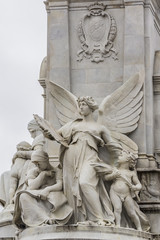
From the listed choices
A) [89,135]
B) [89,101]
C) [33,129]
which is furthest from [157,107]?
→ [33,129]

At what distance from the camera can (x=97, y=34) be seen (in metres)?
25.4

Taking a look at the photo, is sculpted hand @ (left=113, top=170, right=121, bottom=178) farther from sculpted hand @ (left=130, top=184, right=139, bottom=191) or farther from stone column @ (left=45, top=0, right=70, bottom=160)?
stone column @ (left=45, top=0, right=70, bottom=160)

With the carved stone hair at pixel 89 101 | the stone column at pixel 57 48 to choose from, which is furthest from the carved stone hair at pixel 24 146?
the carved stone hair at pixel 89 101

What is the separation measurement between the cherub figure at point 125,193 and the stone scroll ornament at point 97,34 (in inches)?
126

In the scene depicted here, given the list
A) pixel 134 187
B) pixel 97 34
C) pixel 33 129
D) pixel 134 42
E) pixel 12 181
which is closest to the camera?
pixel 134 187

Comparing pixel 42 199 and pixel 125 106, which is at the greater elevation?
pixel 125 106

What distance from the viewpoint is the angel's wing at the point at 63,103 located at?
24.6m

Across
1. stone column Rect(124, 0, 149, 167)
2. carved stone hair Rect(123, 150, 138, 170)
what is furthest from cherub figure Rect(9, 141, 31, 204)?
carved stone hair Rect(123, 150, 138, 170)

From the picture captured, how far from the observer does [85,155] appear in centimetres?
2286

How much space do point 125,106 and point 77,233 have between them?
4.12 m

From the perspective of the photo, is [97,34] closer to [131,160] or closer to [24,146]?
[24,146]

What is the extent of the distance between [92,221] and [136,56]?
5005mm

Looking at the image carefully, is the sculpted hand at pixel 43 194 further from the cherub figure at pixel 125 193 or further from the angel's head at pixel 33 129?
the angel's head at pixel 33 129

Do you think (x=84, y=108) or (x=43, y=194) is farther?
(x=84, y=108)
